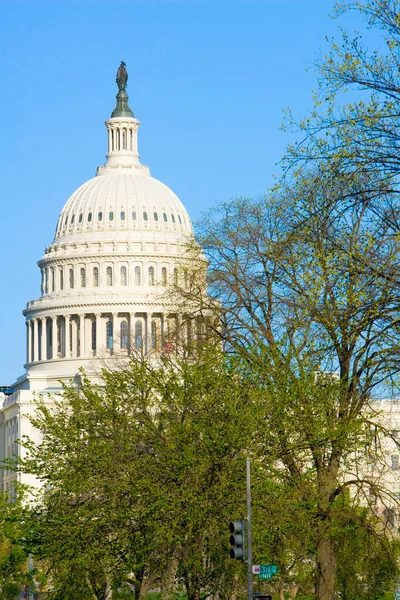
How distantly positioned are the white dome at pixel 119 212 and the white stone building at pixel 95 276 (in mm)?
111

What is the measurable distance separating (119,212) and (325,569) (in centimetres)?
14254

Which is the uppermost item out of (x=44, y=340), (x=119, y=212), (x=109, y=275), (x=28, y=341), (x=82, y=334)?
(x=119, y=212)

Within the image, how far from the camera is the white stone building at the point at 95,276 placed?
6998 inches

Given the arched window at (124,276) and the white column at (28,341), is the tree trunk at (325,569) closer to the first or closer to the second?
the arched window at (124,276)

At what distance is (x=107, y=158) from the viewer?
199750mm

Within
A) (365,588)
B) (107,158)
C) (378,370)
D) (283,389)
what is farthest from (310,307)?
(107,158)

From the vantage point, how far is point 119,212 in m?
189

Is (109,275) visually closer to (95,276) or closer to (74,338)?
(95,276)

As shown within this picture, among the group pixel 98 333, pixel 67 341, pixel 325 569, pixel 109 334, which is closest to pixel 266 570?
pixel 325 569

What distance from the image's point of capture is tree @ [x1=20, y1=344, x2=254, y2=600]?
4572 centimetres

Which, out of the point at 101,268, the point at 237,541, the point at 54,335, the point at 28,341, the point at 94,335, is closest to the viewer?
the point at 237,541

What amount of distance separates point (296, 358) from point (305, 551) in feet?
22.6

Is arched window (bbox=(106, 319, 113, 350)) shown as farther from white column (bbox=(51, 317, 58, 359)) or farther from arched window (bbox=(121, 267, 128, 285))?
white column (bbox=(51, 317, 58, 359))

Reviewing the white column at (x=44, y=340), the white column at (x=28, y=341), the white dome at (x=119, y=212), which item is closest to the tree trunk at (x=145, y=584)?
the white column at (x=44, y=340)
